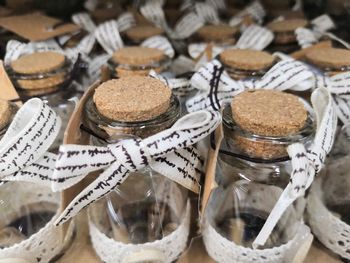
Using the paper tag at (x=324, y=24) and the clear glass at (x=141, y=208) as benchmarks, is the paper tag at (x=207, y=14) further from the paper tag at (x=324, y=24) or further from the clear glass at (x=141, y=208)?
the clear glass at (x=141, y=208)

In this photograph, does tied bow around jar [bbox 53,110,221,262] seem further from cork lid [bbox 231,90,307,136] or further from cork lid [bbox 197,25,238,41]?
cork lid [bbox 197,25,238,41]

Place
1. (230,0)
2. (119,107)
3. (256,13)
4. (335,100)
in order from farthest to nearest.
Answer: (230,0) < (256,13) < (335,100) < (119,107)

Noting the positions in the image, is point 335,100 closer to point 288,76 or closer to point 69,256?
point 288,76

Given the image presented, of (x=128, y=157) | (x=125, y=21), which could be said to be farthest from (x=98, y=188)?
(x=125, y=21)

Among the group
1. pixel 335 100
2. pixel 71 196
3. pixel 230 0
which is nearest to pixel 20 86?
pixel 71 196

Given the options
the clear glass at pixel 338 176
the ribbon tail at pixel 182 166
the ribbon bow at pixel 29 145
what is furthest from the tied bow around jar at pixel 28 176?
the clear glass at pixel 338 176

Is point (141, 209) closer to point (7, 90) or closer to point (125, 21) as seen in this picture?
point (7, 90)
